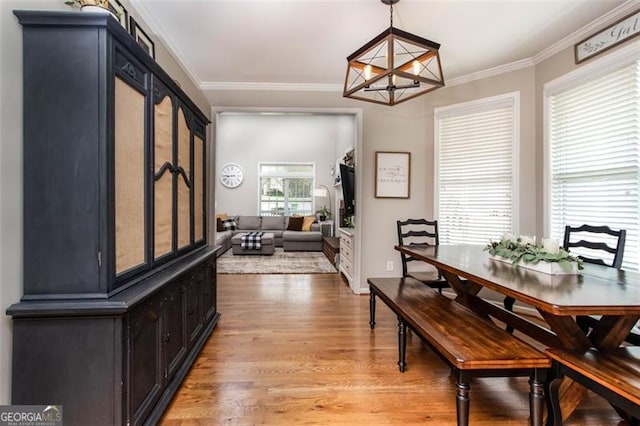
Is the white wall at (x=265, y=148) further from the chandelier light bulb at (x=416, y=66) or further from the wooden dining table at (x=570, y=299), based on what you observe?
the wooden dining table at (x=570, y=299)

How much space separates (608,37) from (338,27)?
221cm

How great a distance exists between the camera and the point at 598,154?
2533mm

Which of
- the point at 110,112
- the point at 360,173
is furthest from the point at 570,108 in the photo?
the point at 110,112

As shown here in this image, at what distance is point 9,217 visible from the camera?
1170 mm

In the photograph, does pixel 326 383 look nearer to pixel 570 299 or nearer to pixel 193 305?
pixel 193 305

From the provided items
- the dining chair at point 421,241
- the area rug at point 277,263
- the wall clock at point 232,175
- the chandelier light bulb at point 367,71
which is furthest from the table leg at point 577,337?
the wall clock at point 232,175

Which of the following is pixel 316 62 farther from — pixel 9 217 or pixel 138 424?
pixel 138 424

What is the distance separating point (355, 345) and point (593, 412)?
149 cm

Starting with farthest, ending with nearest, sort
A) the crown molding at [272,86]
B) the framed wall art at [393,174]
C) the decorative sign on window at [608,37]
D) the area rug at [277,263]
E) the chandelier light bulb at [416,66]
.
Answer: the area rug at [277,263] < the framed wall art at [393,174] < the crown molding at [272,86] < the decorative sign on window at [608,37] < the chandelier light bulb at [416,66]

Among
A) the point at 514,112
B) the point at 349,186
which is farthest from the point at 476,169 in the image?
the point at 349,186

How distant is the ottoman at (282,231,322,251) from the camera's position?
737 cm

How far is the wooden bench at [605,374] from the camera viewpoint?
111cm

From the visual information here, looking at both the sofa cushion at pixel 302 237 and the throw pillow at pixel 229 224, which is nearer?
the sofa cushion at pixel 302 237

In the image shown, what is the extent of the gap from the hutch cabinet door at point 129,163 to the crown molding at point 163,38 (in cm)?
121
